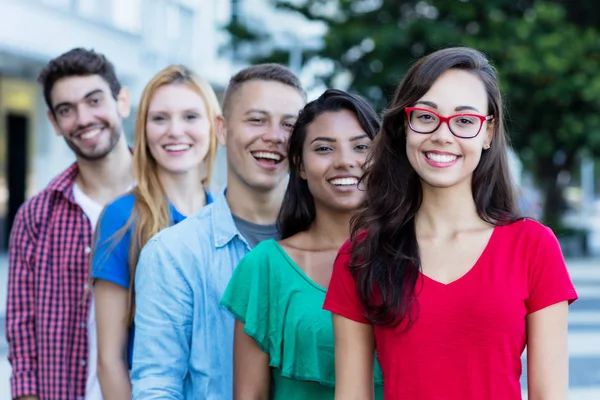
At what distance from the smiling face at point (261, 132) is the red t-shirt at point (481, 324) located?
1.03 meters

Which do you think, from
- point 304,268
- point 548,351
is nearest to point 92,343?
point 304,268

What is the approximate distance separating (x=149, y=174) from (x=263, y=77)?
0.68m

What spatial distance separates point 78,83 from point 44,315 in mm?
1046

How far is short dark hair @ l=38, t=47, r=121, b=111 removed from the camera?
13.8ft

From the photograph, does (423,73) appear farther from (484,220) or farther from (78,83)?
(78,83)

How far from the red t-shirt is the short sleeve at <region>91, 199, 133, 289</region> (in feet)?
4.36

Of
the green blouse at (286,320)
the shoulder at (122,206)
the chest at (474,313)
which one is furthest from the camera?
the shoulder at (122,206)

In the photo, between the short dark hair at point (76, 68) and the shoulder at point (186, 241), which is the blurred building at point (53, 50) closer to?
the short dark hair at point (76, 68)

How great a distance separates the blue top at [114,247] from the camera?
3.48 metres

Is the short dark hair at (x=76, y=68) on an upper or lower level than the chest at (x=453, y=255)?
upper

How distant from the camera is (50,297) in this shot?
398cm

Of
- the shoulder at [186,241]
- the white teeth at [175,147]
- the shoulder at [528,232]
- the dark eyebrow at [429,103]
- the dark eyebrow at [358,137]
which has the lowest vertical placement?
the shoulder at [528,232]

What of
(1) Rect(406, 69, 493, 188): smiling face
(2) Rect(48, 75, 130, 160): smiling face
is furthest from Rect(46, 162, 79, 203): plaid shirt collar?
(1) Rect(406, 69, 493, 188): smiling face

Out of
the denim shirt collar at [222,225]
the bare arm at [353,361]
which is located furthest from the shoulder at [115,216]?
the bare arm at [353,361]
